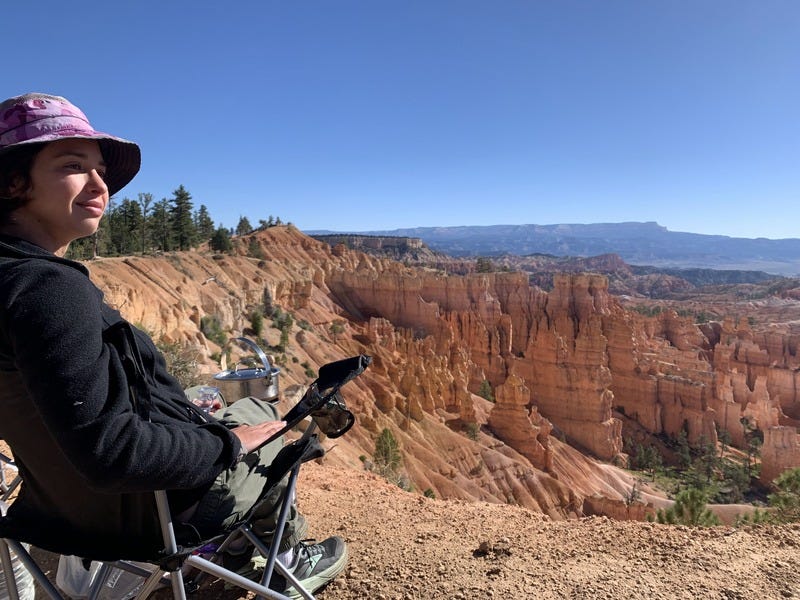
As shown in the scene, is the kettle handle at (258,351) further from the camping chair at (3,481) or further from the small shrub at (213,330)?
the small shrub at (213,330)

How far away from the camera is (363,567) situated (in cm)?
319

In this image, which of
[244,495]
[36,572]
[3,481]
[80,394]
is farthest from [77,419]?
[3,481]

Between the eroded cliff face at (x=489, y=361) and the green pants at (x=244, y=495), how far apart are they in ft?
16.6

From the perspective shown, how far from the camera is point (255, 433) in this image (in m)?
1.91

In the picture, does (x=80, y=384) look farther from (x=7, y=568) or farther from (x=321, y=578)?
(x=321, y=578)

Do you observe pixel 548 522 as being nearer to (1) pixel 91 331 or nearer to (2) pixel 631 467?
(1) pixel 91 331

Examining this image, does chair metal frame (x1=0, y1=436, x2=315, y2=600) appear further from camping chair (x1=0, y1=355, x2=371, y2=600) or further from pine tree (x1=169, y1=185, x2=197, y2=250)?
pine tree (x1=169, y1=185, x2=197, y2=250)

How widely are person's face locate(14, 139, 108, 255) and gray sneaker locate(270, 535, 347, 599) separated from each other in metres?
2.03

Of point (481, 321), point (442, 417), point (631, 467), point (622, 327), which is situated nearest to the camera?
point (442, 417)

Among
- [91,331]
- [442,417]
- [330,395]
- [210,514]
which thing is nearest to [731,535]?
[330,395]

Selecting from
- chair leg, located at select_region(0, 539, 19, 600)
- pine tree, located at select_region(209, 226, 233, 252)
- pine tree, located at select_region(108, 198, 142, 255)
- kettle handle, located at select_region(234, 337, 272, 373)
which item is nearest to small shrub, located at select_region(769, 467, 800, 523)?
kettle handle, located at select_region(234, 337, 272, 373)

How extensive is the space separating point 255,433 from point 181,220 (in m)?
40.5

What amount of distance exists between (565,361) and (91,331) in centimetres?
3779

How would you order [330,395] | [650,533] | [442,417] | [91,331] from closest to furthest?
1. [91,331]
2. [330,395]
3. [650,533]
4. [442,417]
